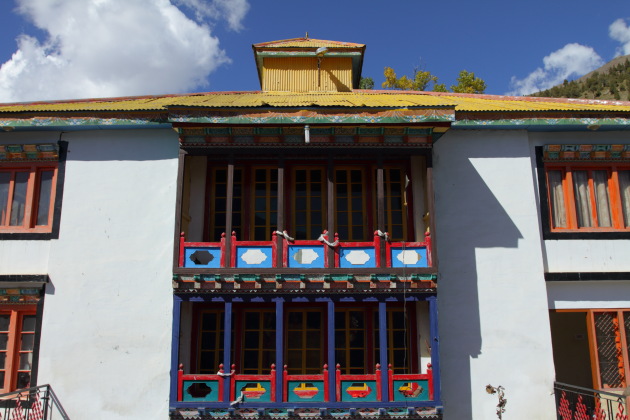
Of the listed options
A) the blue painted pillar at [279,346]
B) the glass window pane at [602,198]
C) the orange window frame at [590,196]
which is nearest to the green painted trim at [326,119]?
the orange window frame at [590,196]

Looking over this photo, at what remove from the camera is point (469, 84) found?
87.5 feet

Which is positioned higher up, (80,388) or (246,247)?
(246,247)

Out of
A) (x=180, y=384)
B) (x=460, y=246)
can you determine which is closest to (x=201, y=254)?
(x=180, y=384)

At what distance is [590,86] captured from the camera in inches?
2223

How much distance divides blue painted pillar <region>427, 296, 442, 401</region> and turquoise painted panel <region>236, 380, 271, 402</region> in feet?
10.6

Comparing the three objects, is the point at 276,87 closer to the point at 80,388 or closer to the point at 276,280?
the point at 276,280

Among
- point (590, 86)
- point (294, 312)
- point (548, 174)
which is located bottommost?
point (294, 312)

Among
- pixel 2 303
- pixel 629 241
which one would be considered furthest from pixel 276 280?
pixel 629 241

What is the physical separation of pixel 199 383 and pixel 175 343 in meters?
0.92

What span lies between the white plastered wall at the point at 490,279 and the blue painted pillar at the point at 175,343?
213 inches

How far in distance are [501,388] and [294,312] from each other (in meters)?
4.58

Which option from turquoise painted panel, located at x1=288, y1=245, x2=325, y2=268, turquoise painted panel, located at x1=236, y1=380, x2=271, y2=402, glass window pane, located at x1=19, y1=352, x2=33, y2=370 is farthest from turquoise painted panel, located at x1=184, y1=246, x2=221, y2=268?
glass window pane, located at x1=19, y1=352, x2=33, y2=370

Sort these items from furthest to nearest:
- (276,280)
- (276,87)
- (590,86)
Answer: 1. (590,86)
2. (276,87)
3. (276,280)

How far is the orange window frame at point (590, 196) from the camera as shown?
11781 mm
